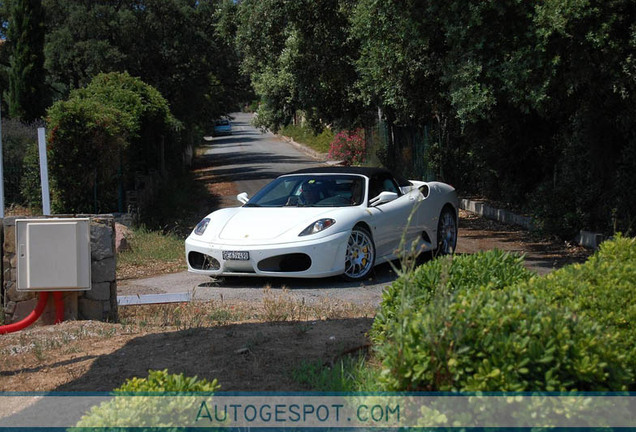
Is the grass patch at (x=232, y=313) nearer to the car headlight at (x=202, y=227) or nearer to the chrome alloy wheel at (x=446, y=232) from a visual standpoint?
the car headlight at (x=202, y=227)

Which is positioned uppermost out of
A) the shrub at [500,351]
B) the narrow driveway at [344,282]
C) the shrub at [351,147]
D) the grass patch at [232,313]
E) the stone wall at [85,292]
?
the shrub at [351,147]

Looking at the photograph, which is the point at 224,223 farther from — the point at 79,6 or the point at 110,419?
the point at 79,6

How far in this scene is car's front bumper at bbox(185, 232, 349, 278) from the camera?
8.64 meters

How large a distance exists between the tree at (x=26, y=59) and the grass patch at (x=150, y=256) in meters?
14.4

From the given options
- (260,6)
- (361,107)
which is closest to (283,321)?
(260,6)

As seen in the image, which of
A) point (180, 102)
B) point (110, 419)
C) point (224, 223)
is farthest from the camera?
point (180, 102)

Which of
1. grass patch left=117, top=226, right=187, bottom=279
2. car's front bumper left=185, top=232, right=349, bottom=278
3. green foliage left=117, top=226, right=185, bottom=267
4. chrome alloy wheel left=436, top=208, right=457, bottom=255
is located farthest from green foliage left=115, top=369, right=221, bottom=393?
green foliage left=117, top=226, right=185, bottom=267

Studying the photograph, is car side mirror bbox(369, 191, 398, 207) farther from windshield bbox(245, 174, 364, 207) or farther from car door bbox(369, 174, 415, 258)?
windshield bbox(245, 174, 364, 207)

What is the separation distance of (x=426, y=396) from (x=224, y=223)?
6298mm

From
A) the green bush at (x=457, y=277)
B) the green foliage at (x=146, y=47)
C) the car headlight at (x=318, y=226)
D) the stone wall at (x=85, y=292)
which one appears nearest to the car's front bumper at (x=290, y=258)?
the car headlight at (x=318, y=226)

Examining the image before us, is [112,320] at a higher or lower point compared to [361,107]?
lower

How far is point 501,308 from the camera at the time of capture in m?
3.26

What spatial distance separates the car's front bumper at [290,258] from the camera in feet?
28.3

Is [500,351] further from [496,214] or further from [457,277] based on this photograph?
[496,214]
